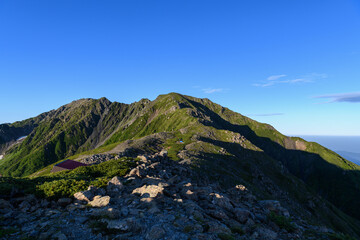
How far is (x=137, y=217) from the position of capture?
42.9ft

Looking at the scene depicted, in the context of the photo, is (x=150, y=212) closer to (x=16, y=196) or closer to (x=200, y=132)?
(x=16, y=196)

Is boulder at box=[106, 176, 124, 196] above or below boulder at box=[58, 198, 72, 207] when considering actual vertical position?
above

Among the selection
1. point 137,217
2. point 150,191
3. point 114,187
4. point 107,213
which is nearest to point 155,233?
point 137,217

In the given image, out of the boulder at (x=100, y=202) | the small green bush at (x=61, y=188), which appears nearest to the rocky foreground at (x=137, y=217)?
the boulder at (x=100, y=202)

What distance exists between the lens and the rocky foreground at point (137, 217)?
1133 centimetres

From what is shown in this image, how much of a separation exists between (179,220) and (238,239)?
4.21m

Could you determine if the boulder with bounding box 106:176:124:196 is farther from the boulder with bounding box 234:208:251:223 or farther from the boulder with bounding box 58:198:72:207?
the boulder with bounding box 234:208:251:223

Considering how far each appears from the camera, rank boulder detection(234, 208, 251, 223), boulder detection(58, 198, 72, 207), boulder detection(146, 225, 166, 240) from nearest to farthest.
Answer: boulder detection(146, 225, 166, 240), boulder detection(58, 198, 72, 207), boulder detection(234, 208, 251, 223)

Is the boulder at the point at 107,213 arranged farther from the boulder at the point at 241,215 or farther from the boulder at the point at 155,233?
the boulder at the point at 241,215

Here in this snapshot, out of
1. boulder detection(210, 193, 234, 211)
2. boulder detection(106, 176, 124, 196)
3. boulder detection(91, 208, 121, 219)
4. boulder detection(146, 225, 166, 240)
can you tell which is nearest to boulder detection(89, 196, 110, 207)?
boulder detection(91, 208, 121, 219)

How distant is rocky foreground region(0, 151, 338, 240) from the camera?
11.3 metres

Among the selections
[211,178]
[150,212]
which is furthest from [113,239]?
[211,178]

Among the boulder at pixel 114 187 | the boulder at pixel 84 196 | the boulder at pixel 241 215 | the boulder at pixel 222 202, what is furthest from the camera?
the boulder at pixel 114 187

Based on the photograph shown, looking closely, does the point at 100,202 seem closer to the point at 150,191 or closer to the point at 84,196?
the point at 84,196
